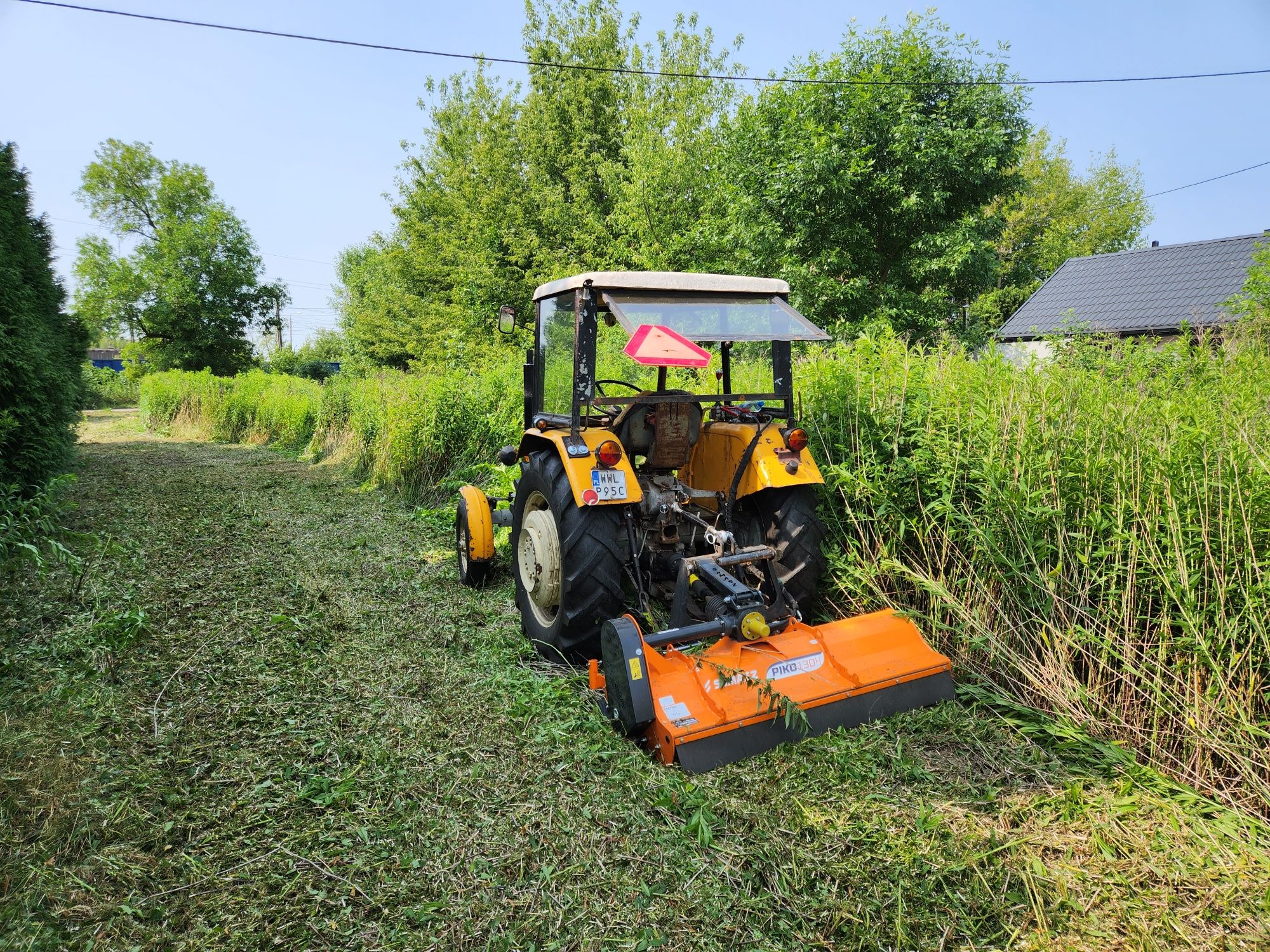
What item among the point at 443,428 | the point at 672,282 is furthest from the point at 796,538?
the point at 443,428

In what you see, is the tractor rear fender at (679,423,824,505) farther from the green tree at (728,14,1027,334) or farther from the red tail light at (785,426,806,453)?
the green tree at (728,14,1027,334)

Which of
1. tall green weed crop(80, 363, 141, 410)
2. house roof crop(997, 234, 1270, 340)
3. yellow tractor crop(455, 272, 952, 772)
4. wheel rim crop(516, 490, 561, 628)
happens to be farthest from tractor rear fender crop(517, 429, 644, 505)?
tall green weed crop(80, 363, 141, 410)

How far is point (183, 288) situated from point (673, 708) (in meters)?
31.0

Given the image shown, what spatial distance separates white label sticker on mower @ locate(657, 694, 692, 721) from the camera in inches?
105

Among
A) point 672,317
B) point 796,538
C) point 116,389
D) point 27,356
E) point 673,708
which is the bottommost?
point 673,708

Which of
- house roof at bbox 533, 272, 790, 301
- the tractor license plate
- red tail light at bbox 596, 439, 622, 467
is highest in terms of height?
house roof at bbox 533, 272, 790, 301

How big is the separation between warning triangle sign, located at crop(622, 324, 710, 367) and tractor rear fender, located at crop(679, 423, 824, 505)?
68cm

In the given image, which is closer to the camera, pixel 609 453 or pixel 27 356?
pixel 609 453

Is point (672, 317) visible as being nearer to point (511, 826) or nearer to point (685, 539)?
point (685, 539)

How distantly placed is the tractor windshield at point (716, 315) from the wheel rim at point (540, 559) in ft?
3.48

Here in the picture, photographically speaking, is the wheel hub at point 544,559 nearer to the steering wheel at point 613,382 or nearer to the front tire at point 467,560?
the steering wheel at point 613,382

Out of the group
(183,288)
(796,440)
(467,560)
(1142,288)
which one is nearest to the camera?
(796,440)

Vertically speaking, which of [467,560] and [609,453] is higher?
[609,453]

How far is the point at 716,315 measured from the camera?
363cm
